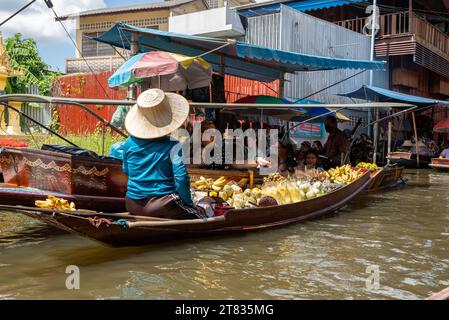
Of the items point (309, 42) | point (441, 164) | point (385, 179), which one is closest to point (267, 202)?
point (385, 179)

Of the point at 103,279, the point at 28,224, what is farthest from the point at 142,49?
the point at 103,279

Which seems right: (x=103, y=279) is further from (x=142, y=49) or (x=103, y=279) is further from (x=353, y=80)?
(x=353, y=80)

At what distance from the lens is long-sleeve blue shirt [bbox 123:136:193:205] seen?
4547 millimetres

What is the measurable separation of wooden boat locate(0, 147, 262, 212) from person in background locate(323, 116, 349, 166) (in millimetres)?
5834

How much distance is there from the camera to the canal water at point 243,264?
3861mm

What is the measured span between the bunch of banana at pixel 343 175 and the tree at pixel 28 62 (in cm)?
1188

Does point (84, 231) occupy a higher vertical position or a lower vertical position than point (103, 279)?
higher

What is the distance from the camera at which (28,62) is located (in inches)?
709

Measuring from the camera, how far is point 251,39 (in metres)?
15.1

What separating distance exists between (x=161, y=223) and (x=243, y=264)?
914 mm

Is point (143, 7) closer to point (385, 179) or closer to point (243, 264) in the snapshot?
point (385, 179)
